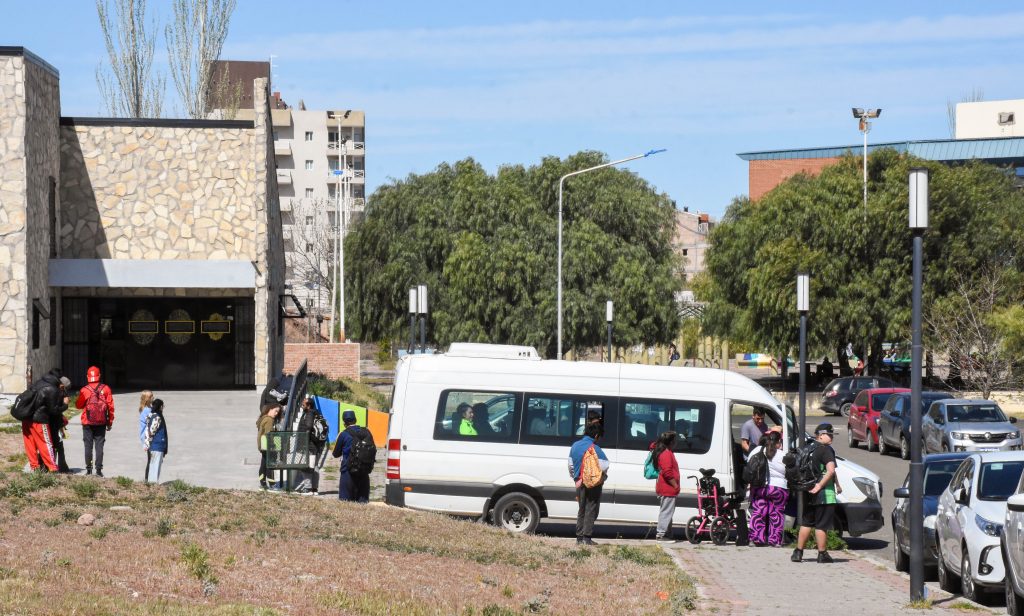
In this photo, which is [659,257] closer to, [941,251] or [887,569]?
[941,251]

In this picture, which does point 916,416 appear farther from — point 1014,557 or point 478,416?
point 478,416

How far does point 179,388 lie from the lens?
3812 cm

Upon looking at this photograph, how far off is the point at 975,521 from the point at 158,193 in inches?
1085

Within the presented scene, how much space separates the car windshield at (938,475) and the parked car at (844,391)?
111 ft

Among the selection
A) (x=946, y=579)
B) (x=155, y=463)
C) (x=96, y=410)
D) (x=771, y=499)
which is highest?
(x=96, y=410)

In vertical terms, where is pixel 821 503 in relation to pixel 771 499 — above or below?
above

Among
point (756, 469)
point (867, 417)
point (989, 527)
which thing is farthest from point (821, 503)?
point (867, 417)

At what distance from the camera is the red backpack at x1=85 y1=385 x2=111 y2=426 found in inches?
804

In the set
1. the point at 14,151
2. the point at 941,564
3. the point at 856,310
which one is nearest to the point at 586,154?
the point at 856,310

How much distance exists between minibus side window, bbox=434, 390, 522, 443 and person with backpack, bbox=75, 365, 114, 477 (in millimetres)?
5346

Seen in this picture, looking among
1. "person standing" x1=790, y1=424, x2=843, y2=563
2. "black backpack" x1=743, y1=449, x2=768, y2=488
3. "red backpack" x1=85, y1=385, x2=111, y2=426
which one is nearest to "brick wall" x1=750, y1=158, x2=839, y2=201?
"red backpack" x1=85, y1=385, x2=111, y2=426

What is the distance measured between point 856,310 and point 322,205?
65.8 metres

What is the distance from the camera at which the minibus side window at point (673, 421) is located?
1859 cm

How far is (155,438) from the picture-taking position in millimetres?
20156
